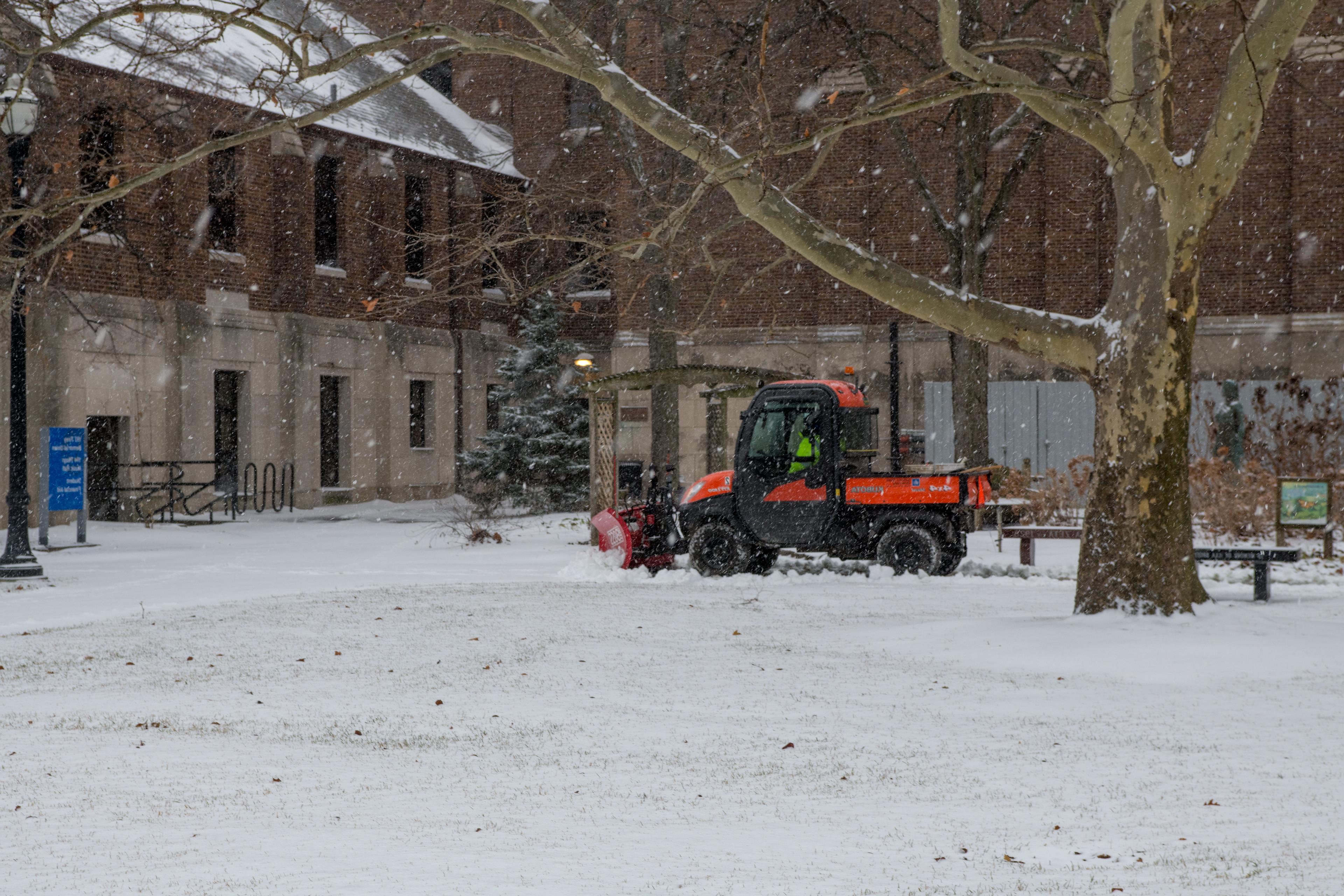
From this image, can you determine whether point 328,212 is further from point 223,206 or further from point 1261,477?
point 1261,477

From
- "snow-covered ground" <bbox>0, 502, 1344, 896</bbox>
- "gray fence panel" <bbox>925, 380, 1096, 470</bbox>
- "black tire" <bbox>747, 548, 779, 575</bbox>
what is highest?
"gray fence panel" <bbox>925, 380, 1096, 470</bbox>

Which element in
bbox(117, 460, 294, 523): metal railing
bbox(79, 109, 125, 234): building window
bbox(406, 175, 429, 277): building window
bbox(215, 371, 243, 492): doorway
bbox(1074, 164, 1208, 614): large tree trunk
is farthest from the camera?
bbox(406, 175, 429, 277): building window

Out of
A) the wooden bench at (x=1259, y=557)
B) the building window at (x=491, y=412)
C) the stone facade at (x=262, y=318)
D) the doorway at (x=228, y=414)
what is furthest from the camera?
the building window at (x=491, y=412)

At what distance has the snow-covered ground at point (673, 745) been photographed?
5.23m

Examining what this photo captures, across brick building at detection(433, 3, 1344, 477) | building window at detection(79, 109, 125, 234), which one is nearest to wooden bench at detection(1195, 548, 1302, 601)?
brick building at detection(433, 3, 1344, 477)

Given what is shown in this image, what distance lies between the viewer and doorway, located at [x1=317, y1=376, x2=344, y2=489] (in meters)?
32.7

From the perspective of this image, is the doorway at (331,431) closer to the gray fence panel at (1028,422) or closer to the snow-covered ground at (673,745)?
the gray fence panel at (1028,422)

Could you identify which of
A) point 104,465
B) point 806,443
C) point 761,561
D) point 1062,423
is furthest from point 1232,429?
point 104,465

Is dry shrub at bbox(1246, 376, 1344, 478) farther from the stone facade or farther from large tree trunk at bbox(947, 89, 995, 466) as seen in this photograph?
the stone facade

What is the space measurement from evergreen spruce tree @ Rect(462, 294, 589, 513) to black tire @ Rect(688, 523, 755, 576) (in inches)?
469

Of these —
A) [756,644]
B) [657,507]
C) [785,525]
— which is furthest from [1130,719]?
[657,507]

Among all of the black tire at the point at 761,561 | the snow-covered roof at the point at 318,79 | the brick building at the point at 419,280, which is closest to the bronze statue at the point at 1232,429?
the brick building at the point at 419,280

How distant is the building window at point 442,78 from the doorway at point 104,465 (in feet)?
55.8

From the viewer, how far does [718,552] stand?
52.9 ft
